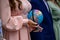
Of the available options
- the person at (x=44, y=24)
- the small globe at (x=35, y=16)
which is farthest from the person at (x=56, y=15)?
the small globe at (x=35, y=16)

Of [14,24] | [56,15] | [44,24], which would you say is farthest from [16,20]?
[56,15]

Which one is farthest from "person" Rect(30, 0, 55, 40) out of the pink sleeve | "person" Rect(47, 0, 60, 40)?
the pink sleeve

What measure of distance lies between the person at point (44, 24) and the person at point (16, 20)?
0.67 feet

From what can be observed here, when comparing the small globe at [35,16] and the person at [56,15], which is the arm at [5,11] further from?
the person at [56,15]

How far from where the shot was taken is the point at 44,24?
193 cm

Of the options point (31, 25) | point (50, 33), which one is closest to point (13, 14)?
point (31, 25)

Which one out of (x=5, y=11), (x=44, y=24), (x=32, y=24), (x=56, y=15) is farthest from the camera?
(x=56, y=15)

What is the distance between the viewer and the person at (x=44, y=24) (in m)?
1.85

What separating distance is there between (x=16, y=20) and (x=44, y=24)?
1.48 feet

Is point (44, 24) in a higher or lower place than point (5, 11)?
lower

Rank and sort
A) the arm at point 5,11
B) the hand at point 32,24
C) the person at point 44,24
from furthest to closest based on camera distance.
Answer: the person at point 44,24
the hand at point 32,24
the arm at point 5,11

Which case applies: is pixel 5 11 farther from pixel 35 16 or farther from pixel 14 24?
pixel 35 16

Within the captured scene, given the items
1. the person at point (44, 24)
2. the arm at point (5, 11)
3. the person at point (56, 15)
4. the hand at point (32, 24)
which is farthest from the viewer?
the person at point (56, 15)

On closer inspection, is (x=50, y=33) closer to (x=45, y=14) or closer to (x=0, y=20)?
(x=45, y=14)
